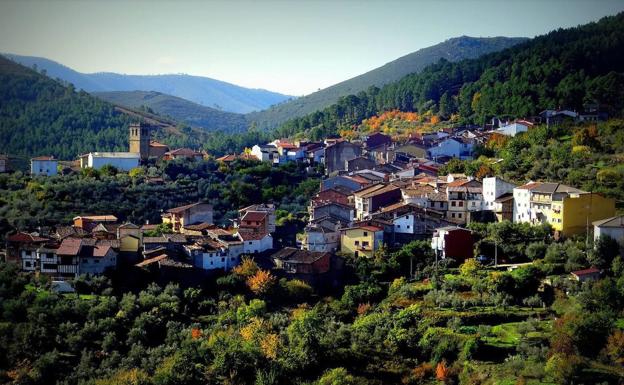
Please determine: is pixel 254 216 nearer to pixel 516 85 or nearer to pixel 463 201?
pixel 463 201

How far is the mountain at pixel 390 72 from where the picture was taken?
11300 centimetres

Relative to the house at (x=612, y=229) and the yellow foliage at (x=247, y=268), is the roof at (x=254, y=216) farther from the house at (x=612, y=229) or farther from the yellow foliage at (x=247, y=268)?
the house at (x=612, y=229)

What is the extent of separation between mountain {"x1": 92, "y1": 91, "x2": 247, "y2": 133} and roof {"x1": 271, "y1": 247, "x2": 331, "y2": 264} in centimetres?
8640

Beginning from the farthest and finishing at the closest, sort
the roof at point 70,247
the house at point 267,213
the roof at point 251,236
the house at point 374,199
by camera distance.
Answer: the house at point 374,199 → the house at point 267,213 → the roof at point 251,236 → the roof at point 70,247

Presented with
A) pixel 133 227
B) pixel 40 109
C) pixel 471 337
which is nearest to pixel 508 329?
pixel 471 337

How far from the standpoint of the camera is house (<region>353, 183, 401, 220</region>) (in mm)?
34625

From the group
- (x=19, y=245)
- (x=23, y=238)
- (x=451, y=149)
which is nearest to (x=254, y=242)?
(x=23, y=238)

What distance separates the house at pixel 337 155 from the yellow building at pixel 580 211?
18318mm

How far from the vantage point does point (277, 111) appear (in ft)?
400

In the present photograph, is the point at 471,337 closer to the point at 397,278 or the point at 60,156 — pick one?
the point at 397,278

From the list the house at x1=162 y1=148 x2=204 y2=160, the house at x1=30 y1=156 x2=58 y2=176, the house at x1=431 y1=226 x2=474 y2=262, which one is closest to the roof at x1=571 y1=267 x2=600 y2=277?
the house at x1=431 y1=226 x2=474 y2=262

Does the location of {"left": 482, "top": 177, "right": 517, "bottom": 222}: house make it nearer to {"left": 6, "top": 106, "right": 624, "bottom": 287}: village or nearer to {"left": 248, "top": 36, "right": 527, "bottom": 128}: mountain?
{"left": 6, "top": 106, "right": 624, "bottom": 287}: village

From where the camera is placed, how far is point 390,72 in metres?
118

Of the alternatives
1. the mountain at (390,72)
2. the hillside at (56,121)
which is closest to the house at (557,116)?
the hillside at (56,121)
